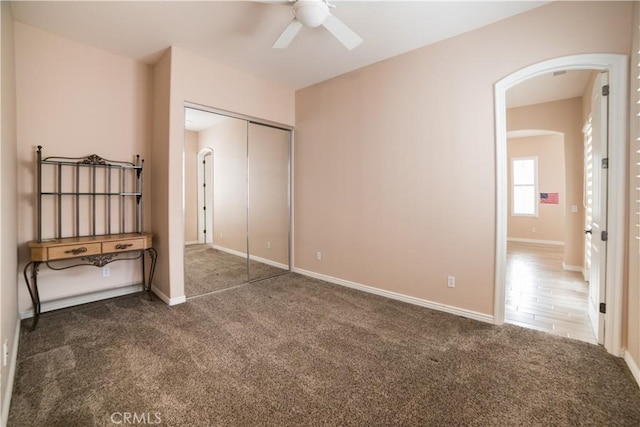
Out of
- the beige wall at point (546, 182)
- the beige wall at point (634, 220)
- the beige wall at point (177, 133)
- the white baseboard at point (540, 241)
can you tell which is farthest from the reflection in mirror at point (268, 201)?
the white baseboard at point (540, 241)

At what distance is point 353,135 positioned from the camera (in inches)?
148

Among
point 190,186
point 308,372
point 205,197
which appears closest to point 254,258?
point 205,197

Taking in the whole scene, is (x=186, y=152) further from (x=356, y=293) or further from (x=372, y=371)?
(x=372, y=371)

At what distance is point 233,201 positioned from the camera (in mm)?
4047

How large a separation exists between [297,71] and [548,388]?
4.04 metres

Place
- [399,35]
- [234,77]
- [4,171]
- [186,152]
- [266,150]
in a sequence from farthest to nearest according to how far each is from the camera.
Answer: [266,150]
[234,77]
[186,152]
[399,35]
[4,171]

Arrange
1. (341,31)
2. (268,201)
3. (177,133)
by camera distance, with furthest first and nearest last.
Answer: (268,201) < (177,133) < (341,31)

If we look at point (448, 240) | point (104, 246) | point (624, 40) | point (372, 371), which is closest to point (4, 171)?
point (104, 246)

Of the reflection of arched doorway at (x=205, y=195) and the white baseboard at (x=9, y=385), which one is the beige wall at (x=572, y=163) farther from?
the white baseboard at (x=9, y=385)

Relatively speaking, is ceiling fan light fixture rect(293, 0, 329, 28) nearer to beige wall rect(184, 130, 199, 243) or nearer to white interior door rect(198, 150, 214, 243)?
beige wall rect(184, 130, 199, 243)

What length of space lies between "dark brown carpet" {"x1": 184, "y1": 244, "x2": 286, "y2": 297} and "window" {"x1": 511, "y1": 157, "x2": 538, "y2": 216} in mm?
7508

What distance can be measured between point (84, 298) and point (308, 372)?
290 cm

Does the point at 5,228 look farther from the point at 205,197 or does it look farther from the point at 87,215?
the point at 205,197

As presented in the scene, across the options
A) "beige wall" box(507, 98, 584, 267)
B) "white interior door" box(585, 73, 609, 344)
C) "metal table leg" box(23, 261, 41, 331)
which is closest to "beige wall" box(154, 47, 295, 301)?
"metal table leg" box(23, 261, 41, 331)
